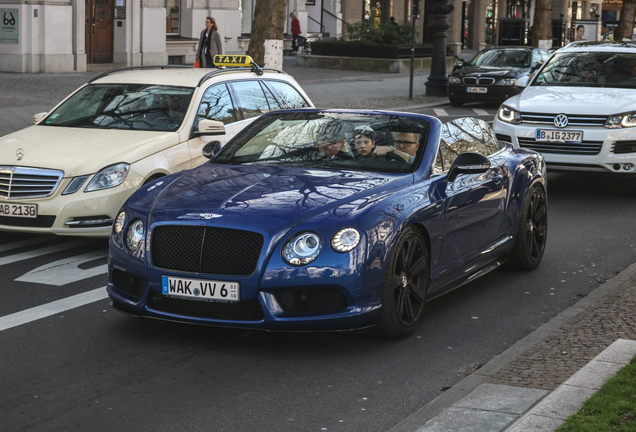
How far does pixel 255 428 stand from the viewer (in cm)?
458

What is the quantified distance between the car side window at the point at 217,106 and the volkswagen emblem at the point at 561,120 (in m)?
3.97

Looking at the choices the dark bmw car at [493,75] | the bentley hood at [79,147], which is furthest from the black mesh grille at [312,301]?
the dark bmw car at [493,75]

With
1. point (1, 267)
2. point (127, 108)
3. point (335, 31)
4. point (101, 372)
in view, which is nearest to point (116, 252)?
point (101, 372)

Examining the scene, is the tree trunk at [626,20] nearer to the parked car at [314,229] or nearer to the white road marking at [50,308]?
the parked car at [314,229]

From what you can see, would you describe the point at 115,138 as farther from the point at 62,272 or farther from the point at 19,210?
the point at 62,272

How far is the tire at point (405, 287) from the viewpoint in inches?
227

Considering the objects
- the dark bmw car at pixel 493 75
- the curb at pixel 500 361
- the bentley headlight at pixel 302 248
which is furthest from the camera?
the dark bmw car at pixel 493 75

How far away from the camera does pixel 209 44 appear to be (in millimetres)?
21719

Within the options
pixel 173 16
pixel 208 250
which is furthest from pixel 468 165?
pixel 173 16

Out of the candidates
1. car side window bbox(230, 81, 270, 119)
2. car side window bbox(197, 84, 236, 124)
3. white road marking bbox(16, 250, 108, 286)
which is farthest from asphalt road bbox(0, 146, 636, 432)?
car side window bbox(230, 81, 270, 119)

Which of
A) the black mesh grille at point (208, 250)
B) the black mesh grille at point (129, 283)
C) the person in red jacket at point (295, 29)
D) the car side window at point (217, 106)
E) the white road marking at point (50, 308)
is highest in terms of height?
the person in red jacket at point (295, 29)

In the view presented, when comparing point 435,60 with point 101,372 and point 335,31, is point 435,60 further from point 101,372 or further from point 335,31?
point 101,372

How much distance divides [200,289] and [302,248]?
0.61 m

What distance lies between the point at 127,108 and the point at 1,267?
2.20 meters
